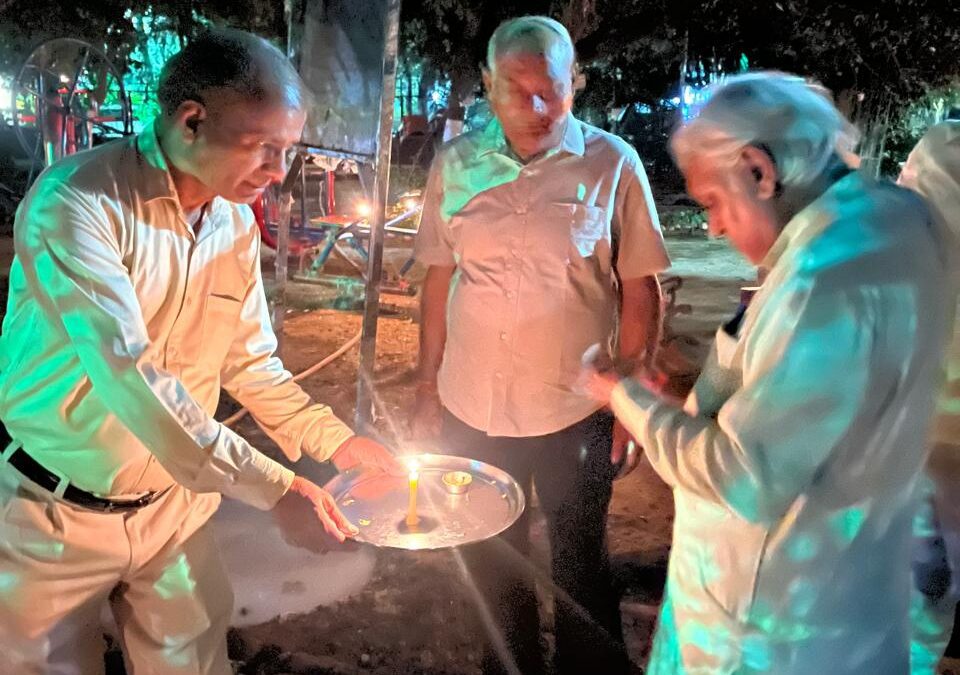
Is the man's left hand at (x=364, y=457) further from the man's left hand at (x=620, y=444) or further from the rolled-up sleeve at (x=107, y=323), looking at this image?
the man's left hand at (x=620, y=444)

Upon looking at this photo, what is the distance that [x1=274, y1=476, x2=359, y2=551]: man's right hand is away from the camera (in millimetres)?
2041

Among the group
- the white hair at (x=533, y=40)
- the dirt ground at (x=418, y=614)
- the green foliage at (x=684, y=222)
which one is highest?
the white hair at (x=533, y=40)

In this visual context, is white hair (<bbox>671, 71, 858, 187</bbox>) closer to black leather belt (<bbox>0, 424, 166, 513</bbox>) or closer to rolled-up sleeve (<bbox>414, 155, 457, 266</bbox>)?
rolled-up sleeve (<bbox>414, 155, 457, 266</bbox>)

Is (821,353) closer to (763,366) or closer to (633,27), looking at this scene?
(763,366)

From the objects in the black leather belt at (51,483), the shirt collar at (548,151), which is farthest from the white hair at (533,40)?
the black leather belt at (51,483)

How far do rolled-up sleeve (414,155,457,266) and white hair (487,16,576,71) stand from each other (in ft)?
1.52

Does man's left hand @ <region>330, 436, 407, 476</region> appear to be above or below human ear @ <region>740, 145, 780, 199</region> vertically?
below

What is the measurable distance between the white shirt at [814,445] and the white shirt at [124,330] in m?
1.02

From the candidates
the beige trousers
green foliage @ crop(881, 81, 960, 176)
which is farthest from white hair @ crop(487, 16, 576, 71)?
green foliage @ crop(881, 81, 960, 176)

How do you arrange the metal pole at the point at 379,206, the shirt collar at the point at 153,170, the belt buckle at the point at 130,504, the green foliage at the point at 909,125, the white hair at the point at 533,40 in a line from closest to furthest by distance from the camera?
the shirt collar at the point at 153,170
the belt buckle at the point at 130,504
the white hair at the point at 533,40
the metal pole at the point at 379,206
the green foliage at the point at 909,125

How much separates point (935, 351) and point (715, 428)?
1.38 feet

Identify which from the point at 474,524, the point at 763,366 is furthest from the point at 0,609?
the point at 763,366

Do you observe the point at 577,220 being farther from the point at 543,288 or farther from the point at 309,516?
the point at 309,516

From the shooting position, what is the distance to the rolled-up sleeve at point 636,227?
9.30 feet
